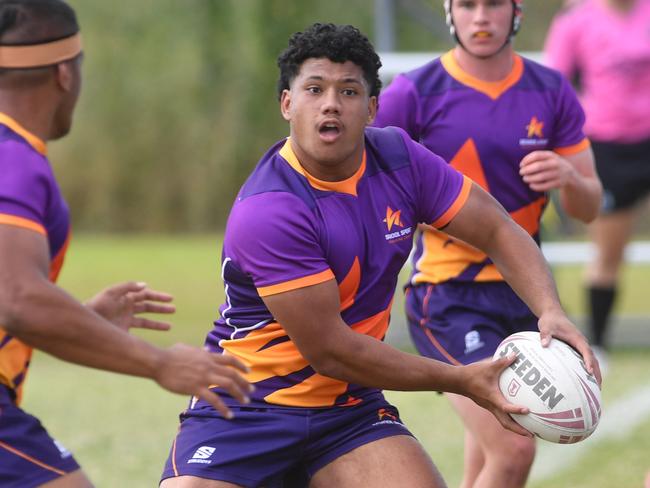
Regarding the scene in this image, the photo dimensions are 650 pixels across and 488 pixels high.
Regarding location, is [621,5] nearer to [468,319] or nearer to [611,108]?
[611,108]

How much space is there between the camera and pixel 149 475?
6551 mm

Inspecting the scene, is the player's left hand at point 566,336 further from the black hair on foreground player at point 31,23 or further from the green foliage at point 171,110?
the green foliage at point 171,110

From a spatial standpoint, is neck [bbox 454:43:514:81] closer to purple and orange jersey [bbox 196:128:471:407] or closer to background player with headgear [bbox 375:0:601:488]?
background player with headgear [bbox 375:0:601:488]

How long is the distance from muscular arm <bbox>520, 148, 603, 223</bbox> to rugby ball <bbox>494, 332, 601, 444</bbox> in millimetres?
849

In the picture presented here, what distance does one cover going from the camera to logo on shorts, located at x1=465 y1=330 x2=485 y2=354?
4923 millimetres

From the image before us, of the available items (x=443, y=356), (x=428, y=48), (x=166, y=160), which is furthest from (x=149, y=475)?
(x=166, y=160)

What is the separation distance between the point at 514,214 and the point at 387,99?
69 centimetres

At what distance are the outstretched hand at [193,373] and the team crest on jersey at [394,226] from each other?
2.82ft

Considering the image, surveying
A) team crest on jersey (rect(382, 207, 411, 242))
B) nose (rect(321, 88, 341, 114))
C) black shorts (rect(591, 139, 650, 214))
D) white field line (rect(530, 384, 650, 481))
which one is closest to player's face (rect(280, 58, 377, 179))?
nose (rect(321, 88, 341, 114))

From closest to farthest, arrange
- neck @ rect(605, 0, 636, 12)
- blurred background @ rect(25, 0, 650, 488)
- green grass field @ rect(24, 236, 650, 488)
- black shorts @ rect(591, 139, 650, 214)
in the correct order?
green grass field @ rect(24, 236, 650, 488)
black shorts @ rect(591, 139, 650, 214)
neck @ rect(605, 0, 636, 12)
blurred background @ rect(25, 0, 650, 488)

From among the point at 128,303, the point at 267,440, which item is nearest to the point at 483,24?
the point at 128,303

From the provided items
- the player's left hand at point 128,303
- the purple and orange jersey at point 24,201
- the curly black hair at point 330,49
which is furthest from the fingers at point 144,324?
the curly black hair at point 330,49

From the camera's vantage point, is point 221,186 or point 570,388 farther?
point 221,186

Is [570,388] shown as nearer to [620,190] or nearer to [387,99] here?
[387,99]
